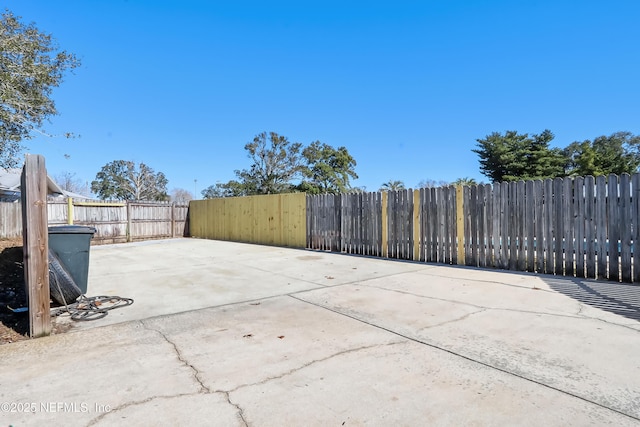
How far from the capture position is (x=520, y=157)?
105ft

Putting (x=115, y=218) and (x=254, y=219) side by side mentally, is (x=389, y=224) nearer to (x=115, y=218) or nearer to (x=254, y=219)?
(x=254, y=219)

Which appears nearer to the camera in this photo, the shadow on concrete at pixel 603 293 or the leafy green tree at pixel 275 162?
the shadow on concrete at pixel 603 293

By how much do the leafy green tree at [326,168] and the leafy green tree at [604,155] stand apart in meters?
20.5

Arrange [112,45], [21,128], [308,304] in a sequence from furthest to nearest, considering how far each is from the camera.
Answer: [112,45], [21,128], [308,304]

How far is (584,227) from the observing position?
19.9 ft

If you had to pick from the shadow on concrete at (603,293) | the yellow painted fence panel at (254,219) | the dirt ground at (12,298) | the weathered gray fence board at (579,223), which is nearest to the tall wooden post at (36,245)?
the dirt ground at (12,298)

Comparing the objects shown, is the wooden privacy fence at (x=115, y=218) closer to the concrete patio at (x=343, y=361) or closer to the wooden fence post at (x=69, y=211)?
the wooden fence post at (x=69, y=211)

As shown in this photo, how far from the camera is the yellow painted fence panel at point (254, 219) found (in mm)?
12484

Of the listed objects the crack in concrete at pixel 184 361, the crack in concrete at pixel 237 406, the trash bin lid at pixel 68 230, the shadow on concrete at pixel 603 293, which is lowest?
the crack in concrete at pixel 184 361

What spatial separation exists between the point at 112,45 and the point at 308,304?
34.6ft

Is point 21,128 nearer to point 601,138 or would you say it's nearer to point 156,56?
point 156,56

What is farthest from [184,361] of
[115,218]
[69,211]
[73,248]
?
[115,218]

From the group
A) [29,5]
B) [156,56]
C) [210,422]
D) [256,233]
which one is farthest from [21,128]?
[210,422]

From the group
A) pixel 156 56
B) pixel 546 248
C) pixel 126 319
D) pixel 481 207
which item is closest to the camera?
pixel 126 319
